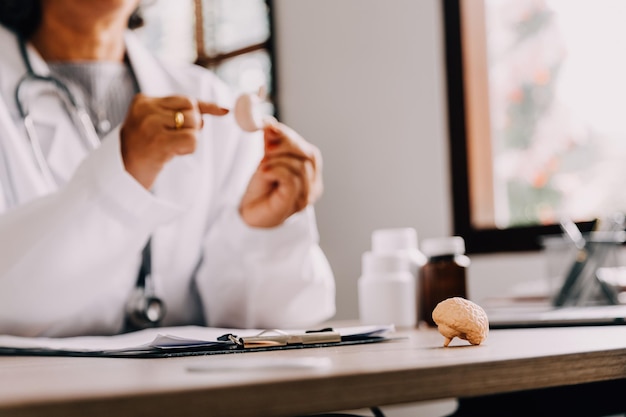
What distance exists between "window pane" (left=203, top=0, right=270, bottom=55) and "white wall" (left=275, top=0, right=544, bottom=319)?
94 millimetres

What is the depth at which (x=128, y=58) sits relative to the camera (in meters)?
1.38

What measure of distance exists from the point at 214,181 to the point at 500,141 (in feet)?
2.77

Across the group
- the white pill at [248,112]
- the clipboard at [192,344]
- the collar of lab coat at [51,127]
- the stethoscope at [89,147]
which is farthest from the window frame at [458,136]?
the clipboard at [192,344]

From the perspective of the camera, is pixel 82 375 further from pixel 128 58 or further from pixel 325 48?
pixel 325 48

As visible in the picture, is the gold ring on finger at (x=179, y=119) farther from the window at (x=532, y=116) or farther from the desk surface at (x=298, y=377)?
the window at (x=532, y=116)

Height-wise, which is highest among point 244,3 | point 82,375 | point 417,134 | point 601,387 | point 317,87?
point 244,3

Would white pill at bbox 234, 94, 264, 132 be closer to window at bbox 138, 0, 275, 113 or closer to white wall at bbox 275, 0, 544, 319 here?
white wall at bbox 275, 0, 544, 319

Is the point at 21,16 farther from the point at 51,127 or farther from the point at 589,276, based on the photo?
the point at 589,276

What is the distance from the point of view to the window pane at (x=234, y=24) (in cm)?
241

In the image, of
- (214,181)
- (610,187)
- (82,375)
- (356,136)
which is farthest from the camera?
(356,136)

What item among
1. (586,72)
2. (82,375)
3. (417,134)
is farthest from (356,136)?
(82,375)

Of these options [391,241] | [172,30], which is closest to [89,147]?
[391,241]

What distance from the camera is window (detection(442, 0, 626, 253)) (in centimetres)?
174

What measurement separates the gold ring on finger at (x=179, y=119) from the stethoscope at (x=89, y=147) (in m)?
0.31
